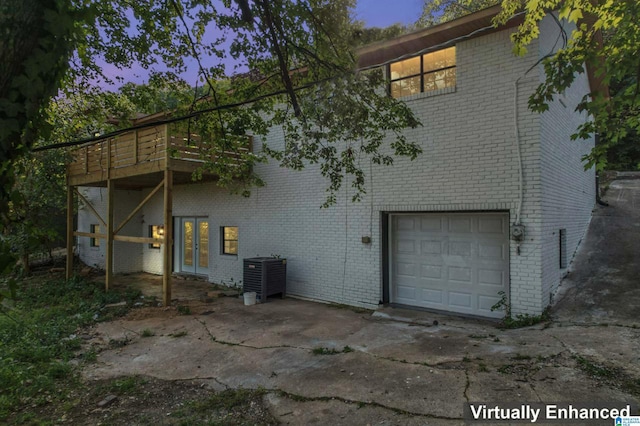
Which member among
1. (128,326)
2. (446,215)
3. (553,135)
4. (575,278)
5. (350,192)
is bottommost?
(128,326)

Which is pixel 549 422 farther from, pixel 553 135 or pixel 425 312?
pixel 553 135

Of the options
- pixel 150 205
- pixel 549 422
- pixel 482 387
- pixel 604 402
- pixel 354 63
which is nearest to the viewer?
pixel 549 422

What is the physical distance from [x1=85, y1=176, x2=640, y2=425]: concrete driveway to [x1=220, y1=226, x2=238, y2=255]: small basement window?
9.48 ft

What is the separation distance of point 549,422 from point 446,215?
15.5 ft

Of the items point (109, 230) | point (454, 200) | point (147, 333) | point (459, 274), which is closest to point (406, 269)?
point (459, 274)

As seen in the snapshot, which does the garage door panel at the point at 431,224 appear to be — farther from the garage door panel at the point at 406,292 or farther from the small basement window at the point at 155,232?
the small basement window at the point at 155,232

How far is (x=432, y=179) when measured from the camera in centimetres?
745

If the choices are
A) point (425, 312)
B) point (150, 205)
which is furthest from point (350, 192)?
point (150, 205)

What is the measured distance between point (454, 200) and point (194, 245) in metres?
8.97

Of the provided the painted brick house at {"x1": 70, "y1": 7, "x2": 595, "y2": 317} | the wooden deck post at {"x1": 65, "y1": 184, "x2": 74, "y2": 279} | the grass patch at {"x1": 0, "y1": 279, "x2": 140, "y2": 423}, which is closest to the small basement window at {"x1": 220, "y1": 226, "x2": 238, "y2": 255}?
the painted brick house at {"x1": 70, "y1": 7, "x2": 595, "y2": 317}

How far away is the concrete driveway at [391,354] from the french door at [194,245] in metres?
3.96

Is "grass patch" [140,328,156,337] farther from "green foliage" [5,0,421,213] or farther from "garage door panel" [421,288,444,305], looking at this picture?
"garage door panel" [421,288,444,305]

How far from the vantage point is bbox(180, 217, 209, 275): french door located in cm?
1223

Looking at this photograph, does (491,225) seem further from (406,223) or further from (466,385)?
(466,385)
